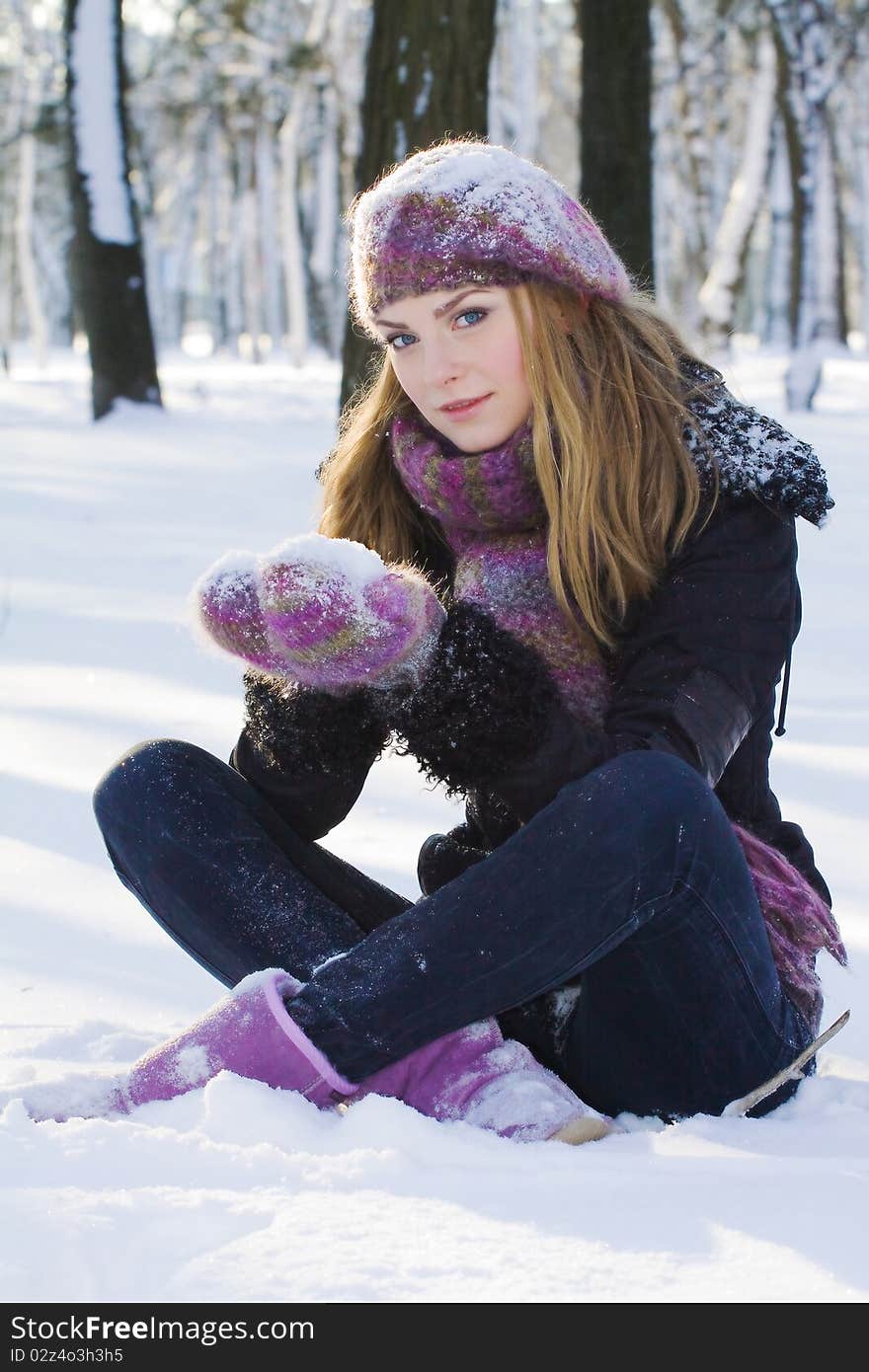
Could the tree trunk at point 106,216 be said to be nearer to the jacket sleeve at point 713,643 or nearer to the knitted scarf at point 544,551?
the knitted scarf at point 544,551

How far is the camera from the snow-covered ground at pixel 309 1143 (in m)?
1.39

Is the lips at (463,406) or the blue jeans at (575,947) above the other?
the lips at (463,406)

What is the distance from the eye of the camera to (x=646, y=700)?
6.04 ft

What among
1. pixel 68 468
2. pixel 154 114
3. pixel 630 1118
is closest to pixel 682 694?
pixel 630 1118

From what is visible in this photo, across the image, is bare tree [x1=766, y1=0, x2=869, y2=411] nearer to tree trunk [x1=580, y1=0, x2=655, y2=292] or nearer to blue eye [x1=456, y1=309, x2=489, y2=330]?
tree trunk [x1=580, y1=0, x2=655, y2=292]

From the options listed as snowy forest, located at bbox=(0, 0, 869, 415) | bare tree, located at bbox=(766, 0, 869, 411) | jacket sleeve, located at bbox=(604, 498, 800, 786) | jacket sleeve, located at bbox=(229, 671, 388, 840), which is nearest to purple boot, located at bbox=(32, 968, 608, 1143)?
jacket sleeve, located at bbox=(229, 671, 388, 840)

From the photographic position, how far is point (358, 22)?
851 inches

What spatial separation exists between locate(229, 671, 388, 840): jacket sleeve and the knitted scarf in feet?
0.70

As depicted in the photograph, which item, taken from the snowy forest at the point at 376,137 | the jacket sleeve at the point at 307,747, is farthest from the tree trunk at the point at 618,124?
the jacket sleeve at the point at 307,747

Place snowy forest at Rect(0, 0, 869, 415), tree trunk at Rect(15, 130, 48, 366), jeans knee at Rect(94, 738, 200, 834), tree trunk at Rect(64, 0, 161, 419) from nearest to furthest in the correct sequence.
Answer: jeans knee at Rect(94, 738, 200, 834) < snowy forest at Rect(0, 0, 869, 415) < tree trunk at Rect(64, 0, 161, 419) < tree trunk at Rect(15, 130, 48, 366)

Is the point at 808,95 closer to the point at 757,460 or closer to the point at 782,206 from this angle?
the point at 782,206

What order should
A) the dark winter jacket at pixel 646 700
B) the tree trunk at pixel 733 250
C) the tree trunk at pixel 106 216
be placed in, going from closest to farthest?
the dark winter jacket at pixel 646 700
the tree trunk at pixel 106 216
the tree trunk at pixel 733 250

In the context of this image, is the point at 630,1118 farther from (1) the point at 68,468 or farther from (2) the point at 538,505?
(1) the point at 68,468

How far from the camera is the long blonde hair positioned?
1961mm
